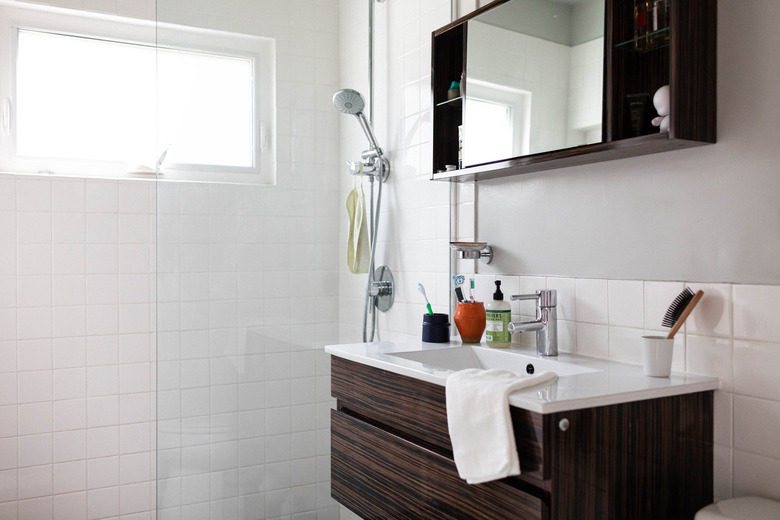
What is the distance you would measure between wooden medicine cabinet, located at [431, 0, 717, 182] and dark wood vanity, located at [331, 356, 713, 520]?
61cm

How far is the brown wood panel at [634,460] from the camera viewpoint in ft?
3.78

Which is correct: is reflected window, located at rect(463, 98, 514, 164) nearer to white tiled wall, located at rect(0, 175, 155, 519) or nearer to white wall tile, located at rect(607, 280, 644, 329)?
white wall tile, located at rect(607, 280, 644, 329)

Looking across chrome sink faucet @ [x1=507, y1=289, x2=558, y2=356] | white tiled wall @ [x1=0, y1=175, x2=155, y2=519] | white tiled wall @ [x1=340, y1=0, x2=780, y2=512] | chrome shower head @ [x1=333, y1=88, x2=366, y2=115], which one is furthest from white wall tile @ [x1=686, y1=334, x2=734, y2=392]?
white tiled wall @ [x1=0, y1=175, x2=155, y2=519]

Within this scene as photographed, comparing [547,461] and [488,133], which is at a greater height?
[488,133]

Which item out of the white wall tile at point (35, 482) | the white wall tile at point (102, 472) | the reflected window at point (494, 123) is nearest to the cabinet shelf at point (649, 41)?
the reflected window at point (494, 123)

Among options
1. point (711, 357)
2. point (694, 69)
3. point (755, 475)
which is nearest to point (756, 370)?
point (711, 357)

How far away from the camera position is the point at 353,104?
2.14m

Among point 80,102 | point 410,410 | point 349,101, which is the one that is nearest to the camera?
point 410,410

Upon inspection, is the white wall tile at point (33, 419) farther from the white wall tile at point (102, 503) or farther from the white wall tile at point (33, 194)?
the white wall tile at point (33, 194)

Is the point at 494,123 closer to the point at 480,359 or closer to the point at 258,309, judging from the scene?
the point at 480,359

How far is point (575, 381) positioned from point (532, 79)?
86 centimetres

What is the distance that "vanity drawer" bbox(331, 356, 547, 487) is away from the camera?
1.16 metres

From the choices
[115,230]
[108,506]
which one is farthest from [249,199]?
[108,506]

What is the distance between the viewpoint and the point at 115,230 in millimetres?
2736
